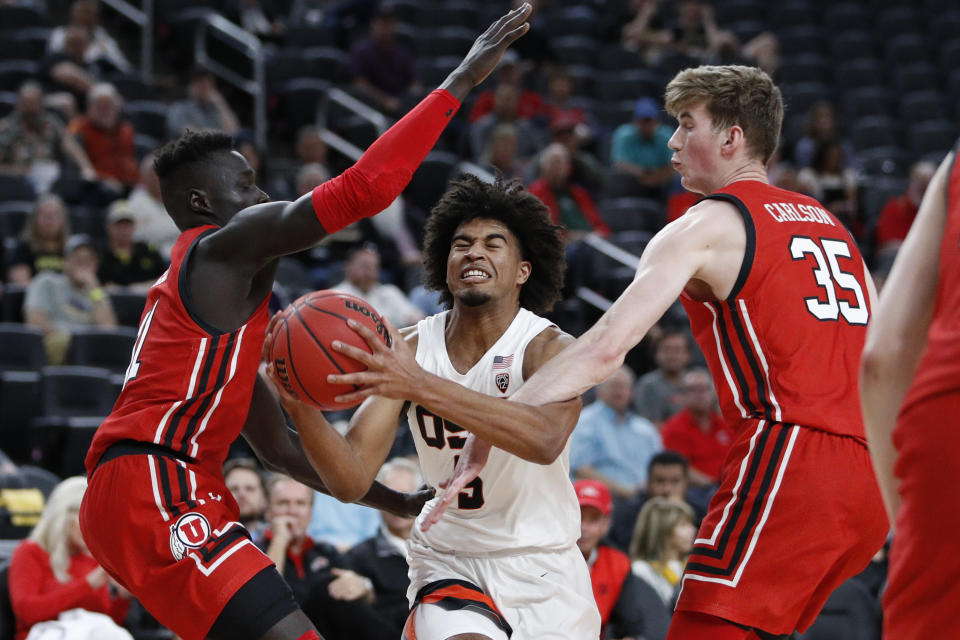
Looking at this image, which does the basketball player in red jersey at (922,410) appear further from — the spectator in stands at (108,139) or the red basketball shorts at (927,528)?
the spectator in stands at (108,139)

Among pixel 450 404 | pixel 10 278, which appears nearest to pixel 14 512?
pixel 10 278

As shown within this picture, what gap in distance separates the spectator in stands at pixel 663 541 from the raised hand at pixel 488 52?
3833 millimetres

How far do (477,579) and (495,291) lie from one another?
0.93 meters

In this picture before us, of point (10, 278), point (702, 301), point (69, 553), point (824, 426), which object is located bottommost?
point (69, 553)

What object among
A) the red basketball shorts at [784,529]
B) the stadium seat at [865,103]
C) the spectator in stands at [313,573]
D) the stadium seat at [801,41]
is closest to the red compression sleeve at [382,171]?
the red basketball shorts at [784,529]

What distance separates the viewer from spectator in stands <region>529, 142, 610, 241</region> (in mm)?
11180

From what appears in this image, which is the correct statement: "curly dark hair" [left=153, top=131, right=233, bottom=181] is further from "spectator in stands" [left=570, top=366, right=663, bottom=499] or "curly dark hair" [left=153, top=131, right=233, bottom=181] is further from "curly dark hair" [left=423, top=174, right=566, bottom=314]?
"spectator in stands" [left=570, top=366, right=663, bottom=499]

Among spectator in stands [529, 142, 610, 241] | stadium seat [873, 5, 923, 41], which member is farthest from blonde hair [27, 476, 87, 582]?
stadium seat [873, 5, 923, 41]

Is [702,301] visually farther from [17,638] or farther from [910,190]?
[910,190]

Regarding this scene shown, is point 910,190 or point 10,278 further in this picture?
point 910,190

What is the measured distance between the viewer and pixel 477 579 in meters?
3.94

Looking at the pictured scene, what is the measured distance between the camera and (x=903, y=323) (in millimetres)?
2322

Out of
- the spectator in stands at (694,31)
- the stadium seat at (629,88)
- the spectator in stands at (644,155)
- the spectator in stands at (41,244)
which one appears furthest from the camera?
the spectator in stands at (694,31)

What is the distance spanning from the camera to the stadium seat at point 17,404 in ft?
27.6
